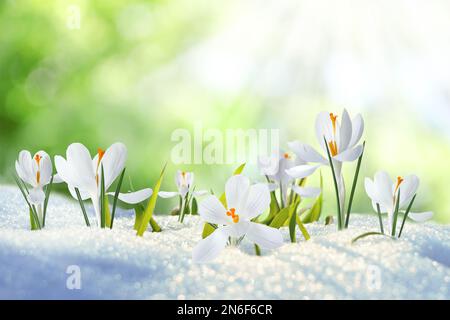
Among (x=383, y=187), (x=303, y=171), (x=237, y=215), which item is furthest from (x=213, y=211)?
(x=383, y=187)

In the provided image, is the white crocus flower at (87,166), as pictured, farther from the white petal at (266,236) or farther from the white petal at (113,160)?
the white petal at (266,236)

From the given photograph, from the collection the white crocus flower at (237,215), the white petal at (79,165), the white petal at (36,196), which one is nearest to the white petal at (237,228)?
the white crocus flower at (237,215)

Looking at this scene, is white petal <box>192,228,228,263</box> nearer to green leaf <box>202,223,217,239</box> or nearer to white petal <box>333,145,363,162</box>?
green leaf <box>202,223,217,239</box>

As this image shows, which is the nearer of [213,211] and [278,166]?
[213,211]

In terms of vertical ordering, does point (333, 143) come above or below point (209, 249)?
above

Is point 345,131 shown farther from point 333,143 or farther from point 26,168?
point 26,168

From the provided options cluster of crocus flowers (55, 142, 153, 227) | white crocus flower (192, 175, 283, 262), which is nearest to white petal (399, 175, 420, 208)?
white crocus flower (192, 175, 283, 262)
